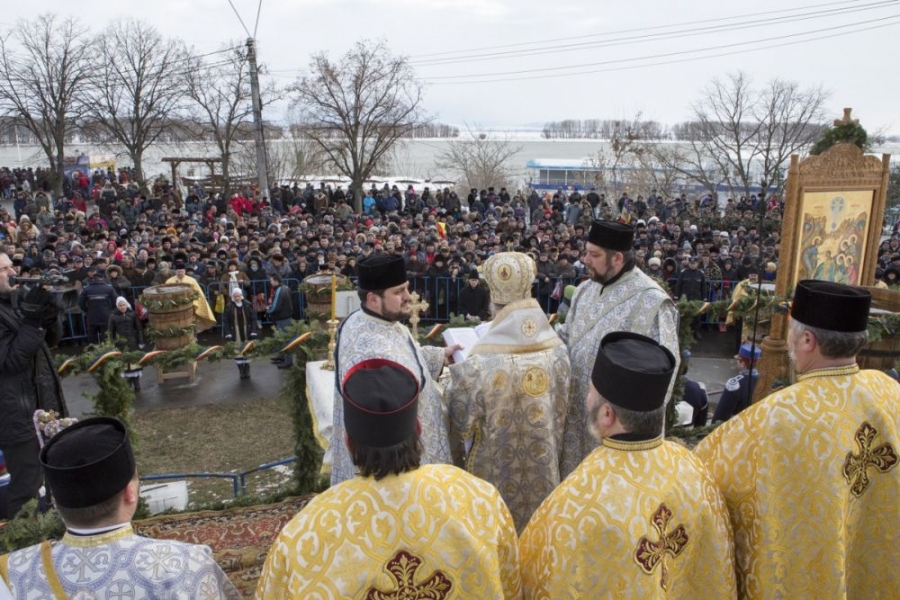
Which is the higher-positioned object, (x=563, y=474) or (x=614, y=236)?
(x=614, y=236)

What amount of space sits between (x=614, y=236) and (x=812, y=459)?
1868mm

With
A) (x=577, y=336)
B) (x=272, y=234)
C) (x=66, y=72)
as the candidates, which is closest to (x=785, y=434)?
(x=577, y=336)

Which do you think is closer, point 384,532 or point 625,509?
point 384,532

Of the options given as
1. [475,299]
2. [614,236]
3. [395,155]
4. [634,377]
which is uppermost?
Answer: [395,155]

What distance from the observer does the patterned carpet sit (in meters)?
4.61

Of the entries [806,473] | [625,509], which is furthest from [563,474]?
[625,509]

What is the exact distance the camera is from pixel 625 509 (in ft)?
7.16

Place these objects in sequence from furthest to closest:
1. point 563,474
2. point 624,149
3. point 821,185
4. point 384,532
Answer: point 624,149 → point 821,185 → point 563,474 → point 384,532

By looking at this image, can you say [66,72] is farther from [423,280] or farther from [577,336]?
[577,336]

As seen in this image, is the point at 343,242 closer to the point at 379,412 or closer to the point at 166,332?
the point at 166,332

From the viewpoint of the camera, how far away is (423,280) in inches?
513

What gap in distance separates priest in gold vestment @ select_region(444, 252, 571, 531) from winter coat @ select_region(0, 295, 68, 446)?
2.98m

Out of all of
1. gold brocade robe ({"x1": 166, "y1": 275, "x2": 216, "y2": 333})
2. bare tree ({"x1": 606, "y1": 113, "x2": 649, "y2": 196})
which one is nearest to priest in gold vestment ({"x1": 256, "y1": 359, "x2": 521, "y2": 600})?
gold brocade robe ({"x1": 166, "y1": 275, "x2": 216, "y2": 333})

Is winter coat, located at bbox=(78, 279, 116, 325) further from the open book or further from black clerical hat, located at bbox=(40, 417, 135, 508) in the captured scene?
black clerical hat, located at bbox=(40, 417, 135, 508)
